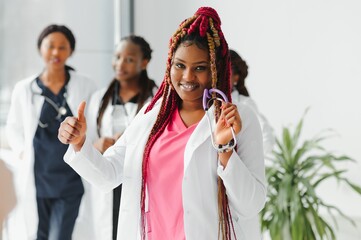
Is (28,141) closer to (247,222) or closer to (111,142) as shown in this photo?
(111,142)

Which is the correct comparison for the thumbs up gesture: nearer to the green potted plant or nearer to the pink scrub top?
the pink scrub top

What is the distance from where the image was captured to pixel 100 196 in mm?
3473

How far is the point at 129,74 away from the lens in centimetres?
337

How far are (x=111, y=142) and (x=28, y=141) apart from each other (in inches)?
21.1

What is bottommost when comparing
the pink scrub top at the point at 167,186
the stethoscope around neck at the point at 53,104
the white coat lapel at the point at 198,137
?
the pink scrub top at the point at 167,186

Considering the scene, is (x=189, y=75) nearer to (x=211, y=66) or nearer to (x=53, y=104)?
(x=211, y=66)

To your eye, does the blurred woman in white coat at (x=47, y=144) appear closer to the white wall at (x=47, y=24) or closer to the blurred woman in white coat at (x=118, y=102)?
the blurred woman in white coat at (x=118, y=102)

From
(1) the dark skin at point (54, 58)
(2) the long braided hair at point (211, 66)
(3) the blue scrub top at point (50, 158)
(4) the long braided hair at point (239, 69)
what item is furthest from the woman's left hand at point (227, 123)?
(1) the dark skin at point (54, 58)

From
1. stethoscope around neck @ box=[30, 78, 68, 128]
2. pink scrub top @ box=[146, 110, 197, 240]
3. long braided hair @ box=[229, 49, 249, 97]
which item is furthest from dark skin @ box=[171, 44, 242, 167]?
stethoscope around neck @ box=[30, 78, 68, 128]

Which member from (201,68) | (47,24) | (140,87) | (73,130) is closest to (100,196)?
(140,87)

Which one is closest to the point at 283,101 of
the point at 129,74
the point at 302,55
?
the point at 302,55

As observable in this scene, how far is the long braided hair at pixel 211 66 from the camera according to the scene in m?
1.78

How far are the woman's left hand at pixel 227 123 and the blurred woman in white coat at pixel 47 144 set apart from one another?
1831 millimetres

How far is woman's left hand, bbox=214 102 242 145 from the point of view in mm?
1666
